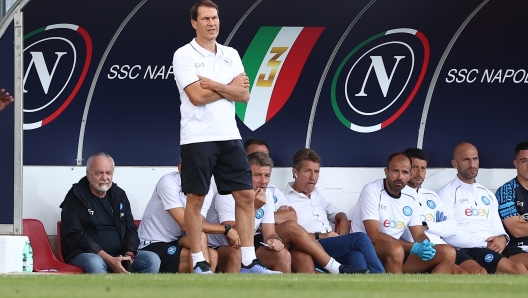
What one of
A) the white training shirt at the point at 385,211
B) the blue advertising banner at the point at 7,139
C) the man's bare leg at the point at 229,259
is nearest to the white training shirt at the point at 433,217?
the white training shirt at the point at 385,211

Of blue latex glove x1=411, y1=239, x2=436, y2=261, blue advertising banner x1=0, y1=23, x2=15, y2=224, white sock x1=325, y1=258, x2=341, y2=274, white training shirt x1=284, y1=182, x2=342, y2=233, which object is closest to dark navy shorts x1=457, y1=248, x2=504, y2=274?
Answer: blue latex glove x1=411, y1=239, x2=436, y2=261

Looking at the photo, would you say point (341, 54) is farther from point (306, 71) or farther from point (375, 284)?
point (375, 284)

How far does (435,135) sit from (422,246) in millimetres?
1724

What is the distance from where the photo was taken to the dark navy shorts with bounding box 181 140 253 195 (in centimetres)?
705

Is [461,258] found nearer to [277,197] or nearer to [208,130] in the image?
[277,197]

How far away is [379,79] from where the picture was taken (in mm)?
10086

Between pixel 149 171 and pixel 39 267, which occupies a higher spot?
pixel 149 171

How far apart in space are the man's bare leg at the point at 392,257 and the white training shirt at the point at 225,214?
3.16ft

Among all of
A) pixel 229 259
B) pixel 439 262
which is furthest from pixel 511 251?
pixel 229 259

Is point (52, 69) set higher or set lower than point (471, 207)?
higher

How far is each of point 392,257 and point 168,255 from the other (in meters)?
1.81

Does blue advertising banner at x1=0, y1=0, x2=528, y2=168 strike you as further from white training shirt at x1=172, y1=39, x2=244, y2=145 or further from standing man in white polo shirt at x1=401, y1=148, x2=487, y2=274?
white training shirt at x1=172, y1=39, x2=244, y2=145

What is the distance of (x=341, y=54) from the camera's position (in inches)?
393

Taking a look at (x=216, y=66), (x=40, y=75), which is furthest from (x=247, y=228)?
(x=40, y=75)
